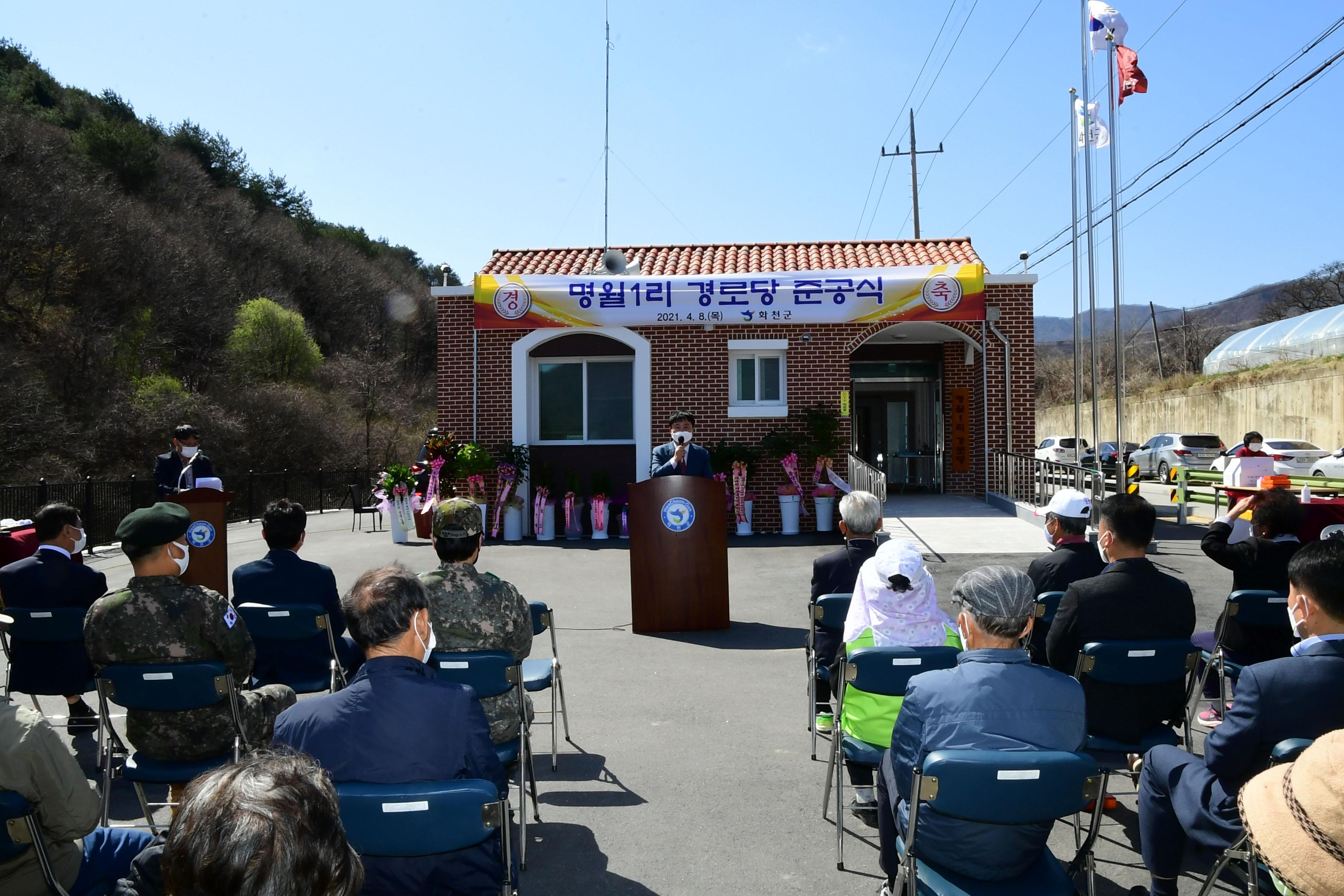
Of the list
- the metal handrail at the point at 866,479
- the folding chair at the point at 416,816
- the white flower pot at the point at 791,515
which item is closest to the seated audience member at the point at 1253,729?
the folding chair at the point at 416,816

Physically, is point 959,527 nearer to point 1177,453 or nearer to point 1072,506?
point 1072,506

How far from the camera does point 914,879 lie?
110 inches

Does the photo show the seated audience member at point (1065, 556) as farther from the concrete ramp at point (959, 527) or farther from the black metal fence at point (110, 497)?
the black metal fence at point (110, 497)

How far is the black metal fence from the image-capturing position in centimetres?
1425

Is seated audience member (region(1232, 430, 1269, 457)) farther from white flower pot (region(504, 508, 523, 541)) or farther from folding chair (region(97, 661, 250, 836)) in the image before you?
folding chair (region(97, 661, 250, 836))

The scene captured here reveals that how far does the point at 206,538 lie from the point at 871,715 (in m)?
6.84

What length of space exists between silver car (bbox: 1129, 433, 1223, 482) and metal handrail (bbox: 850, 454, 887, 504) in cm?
1832

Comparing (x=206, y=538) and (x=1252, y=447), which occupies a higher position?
(x=1252, y=447)

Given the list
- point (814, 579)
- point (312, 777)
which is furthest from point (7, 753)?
point (814, 579)

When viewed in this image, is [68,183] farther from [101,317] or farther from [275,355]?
[275,355]

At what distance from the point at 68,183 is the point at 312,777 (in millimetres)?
35033

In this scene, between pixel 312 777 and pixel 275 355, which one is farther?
pixel 275 355

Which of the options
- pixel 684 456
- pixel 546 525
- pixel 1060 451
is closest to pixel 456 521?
pixel 684 456

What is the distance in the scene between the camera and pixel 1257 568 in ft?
17.6
